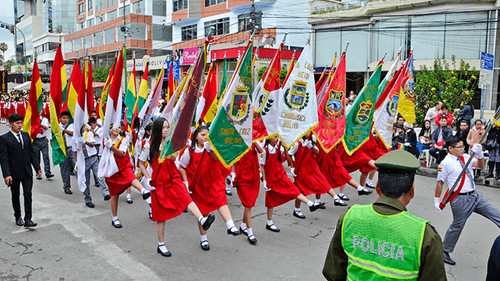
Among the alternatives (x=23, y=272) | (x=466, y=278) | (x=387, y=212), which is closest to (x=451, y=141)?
(x=466, y=278)

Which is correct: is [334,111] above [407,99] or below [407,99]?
below

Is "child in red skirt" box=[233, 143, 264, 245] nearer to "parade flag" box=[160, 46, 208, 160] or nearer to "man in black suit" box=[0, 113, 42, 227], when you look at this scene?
"parade flag" box=[160, 46, 208, 160]

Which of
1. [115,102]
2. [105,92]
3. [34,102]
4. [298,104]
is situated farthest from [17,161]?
[298,104]

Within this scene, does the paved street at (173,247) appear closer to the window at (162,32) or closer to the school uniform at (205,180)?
the school uniform at (205,180)

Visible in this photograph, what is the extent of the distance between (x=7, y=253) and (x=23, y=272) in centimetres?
82

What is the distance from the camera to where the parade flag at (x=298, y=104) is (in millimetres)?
6715

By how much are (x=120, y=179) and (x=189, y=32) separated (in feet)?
111

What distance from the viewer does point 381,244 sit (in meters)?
2.19

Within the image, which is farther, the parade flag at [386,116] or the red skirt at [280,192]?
the parade flag at [386,116]

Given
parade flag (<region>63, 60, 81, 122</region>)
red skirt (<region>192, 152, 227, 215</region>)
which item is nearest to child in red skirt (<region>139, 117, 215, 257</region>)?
red skirt (<region>192, 152, 227, 215</region>)

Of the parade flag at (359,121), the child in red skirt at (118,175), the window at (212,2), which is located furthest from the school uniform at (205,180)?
the window at (212,2)

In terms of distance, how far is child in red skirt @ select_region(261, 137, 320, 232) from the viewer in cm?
660

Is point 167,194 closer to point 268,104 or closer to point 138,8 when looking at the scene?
point 268,104

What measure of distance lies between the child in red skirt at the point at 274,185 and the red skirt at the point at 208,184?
1.00 meters
